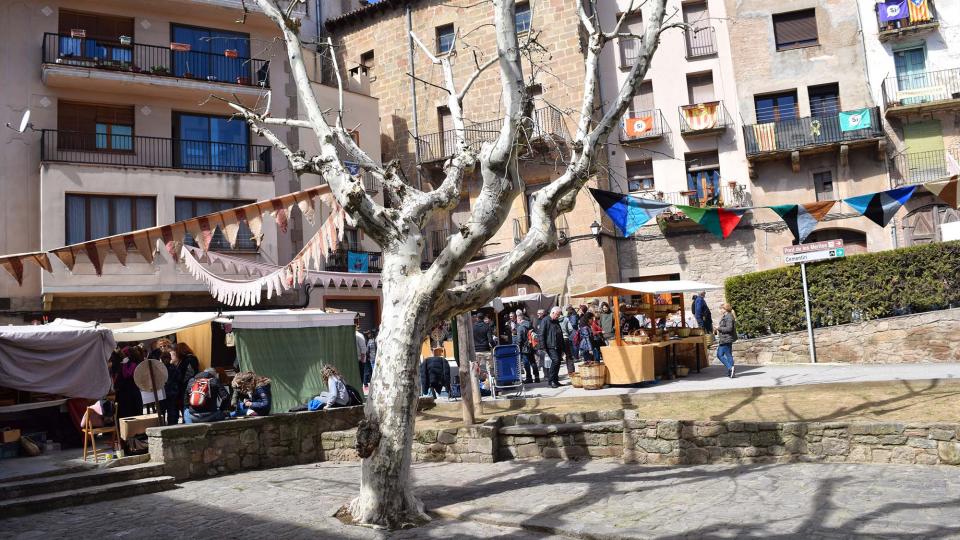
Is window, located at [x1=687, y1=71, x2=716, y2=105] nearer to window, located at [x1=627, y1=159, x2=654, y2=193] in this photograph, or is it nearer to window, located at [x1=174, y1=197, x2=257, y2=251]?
window, located at [x1=627, y1=159, x2=654, y2=193]

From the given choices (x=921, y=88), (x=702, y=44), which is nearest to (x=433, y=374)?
(x=702, y=44)

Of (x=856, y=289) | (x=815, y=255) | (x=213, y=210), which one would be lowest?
(x=856, y=289)

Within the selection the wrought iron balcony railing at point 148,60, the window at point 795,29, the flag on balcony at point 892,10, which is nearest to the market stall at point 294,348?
the wrought iron balcony railing at point 148,60

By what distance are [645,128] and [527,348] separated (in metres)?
14.5

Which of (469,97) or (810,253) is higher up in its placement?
(469,97)

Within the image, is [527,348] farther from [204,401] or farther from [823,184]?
[823,184]

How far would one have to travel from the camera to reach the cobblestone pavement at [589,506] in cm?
602

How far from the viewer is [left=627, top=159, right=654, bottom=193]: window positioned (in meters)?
28.5

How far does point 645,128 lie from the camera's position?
28.0 meters

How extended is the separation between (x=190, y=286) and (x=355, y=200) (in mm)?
16790

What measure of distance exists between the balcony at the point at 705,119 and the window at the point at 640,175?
1913mm

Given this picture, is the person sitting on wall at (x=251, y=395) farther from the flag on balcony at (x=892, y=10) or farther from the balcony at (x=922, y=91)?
the flag on balcony at (x=892, y=10)

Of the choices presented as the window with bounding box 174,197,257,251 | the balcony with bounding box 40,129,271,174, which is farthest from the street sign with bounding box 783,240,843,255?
the balcony with bounding box 40,129,271,174

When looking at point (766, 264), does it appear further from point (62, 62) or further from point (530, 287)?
point (62, 62)
